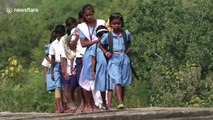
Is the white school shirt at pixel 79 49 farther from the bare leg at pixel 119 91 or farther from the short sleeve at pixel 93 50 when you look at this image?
the bare leg at pixel 119 91

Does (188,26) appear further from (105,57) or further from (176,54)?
(105,57)

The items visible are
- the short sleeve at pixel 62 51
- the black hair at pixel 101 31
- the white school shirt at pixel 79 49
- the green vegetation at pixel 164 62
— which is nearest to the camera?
the black hair at pixel 101 31

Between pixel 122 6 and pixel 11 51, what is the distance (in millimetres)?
6347

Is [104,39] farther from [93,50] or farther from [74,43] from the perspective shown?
[74,43]

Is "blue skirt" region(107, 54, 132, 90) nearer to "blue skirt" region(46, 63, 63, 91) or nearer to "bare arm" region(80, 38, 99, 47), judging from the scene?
"bare arm" region(80, 38, 99, 47)

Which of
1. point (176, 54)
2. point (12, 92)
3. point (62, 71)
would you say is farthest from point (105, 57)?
point (12, 92)

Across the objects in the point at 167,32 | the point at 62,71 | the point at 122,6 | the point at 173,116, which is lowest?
the point at 173,116

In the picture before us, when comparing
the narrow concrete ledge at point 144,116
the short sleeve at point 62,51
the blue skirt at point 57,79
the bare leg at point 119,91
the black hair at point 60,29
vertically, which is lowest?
the narrow concrete ledge at point 144,116

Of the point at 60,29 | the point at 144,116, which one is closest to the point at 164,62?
the point at 60,29

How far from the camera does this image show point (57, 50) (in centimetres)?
964

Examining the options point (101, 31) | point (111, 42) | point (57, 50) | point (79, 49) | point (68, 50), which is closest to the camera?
point (111, 42)

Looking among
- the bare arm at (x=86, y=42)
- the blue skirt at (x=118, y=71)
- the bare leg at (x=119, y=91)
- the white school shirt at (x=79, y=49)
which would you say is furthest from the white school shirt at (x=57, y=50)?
the bare leg at (x=119, y=91)

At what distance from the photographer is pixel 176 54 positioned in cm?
1802

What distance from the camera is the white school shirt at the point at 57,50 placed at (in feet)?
31.2
